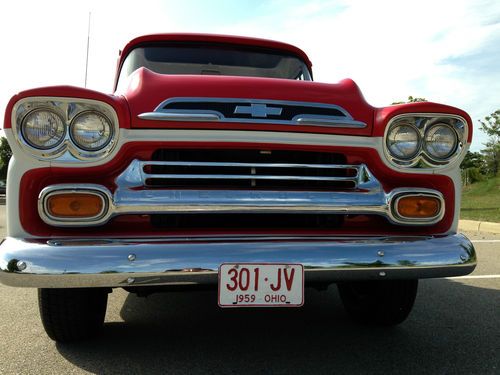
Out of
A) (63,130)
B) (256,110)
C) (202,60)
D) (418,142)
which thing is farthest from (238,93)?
(202,60)

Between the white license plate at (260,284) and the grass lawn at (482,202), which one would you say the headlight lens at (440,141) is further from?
the grass lawn at (482,202)

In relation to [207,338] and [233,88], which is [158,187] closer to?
[233,88]

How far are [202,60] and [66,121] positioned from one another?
159 centimetres

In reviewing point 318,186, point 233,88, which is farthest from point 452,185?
point 233,88

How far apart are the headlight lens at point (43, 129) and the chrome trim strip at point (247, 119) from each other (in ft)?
1.14

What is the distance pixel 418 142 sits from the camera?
92.9 inches

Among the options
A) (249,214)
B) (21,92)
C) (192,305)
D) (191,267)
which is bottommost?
(192,305)

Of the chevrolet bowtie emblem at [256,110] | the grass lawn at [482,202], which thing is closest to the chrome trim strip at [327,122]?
the chevrolet bowtie emblem at [256,110]

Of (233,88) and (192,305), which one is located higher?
(233,88)

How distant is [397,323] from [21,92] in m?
2.44

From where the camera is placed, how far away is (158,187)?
2.13 metres

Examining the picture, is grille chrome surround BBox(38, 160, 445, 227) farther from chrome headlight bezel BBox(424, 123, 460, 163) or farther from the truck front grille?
chrome headlight bezel BBox(424, 123, 460, 163)

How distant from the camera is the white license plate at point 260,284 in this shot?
197 centimetres

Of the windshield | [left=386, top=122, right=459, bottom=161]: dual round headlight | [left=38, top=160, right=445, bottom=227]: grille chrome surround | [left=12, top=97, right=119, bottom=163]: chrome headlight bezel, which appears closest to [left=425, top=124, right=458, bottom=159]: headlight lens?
[left=386, top=122, right=459, bottom=161]: dual round headlight
